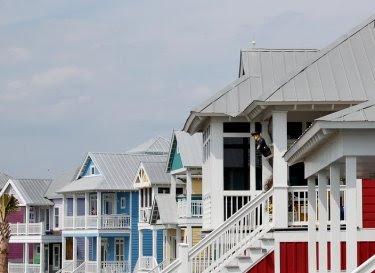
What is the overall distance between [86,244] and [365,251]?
48161mm

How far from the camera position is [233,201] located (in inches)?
1095

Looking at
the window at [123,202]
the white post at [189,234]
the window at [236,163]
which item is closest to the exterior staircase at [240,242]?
the window at [236,163]

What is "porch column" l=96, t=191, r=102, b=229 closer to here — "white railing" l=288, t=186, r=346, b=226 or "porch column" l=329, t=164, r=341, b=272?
"white railing" l=288, t=186, r=346, b=226

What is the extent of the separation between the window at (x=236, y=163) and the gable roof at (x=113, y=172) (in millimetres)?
42323

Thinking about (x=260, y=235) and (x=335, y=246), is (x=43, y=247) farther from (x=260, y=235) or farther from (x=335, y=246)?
(x=335, y=246)

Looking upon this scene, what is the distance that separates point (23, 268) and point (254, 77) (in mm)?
53240

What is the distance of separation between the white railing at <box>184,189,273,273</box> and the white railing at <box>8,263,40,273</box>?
2101 inches

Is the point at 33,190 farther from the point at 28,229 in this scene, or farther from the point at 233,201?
the point at 233,201

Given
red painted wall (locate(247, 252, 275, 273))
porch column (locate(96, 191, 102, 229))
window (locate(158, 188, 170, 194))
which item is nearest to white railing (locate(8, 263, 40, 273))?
porch column (locate(96, 191, 102, 229))

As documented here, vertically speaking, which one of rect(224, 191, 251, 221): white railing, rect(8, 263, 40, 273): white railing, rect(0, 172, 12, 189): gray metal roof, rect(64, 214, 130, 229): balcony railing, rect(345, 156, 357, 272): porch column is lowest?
rect(8, 263, 40, 273): white railing

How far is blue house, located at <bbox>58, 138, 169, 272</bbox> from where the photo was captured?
230 ft

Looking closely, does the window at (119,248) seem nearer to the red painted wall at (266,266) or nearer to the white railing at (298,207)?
the red painted wall at (266,266)

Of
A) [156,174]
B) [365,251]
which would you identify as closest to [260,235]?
[365,251]

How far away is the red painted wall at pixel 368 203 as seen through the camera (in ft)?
81.8
